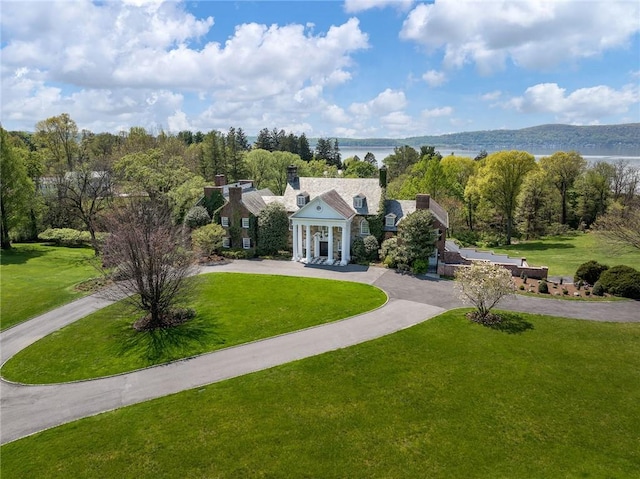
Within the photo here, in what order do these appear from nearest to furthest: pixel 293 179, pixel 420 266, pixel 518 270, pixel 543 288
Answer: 1. pixel 543 288
2. pixel 518 270
3. pixel 420 266
4. pixel 293 179

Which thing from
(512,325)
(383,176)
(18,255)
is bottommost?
(512,325)

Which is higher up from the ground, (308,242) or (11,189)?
(11,189)

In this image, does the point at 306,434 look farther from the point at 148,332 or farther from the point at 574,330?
the point at 574,330

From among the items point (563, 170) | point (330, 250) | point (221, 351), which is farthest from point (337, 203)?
point (563, 170)

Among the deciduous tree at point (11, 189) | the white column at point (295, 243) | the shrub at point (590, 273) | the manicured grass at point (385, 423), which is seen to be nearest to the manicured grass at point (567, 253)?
the shrub at point (590, 273)

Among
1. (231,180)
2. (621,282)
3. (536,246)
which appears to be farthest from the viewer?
(231,180)

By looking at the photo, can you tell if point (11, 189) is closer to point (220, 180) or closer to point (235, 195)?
point (220, 180)

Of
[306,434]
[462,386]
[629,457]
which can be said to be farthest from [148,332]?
[629,457]
